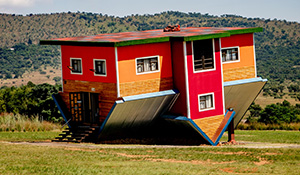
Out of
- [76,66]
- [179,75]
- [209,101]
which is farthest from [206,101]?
[76,66]

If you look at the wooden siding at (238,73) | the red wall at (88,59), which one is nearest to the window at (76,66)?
the red wall at (88,59)

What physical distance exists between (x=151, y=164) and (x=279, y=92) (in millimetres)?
82685

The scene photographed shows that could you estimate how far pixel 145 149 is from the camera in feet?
97.6

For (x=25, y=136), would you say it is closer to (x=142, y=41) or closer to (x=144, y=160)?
(x=142, y=41)

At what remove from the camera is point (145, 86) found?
107ft

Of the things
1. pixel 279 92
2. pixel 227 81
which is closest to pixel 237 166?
pixel 227 81

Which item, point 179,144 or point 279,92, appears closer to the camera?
point 179,144

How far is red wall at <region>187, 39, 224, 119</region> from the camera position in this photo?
33.2 m

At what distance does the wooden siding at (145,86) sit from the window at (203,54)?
1.98 meters

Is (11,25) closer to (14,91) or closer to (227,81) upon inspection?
(14,91)

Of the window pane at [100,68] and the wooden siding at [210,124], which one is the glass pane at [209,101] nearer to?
the wooden siding at [210,124]

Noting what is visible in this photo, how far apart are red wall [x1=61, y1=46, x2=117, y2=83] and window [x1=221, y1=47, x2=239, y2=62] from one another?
8.13 metres

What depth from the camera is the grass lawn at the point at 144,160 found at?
23.0 m

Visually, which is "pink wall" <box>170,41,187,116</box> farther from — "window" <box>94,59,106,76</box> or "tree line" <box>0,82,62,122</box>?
"tree line" <box>0,82,62,122</box>
